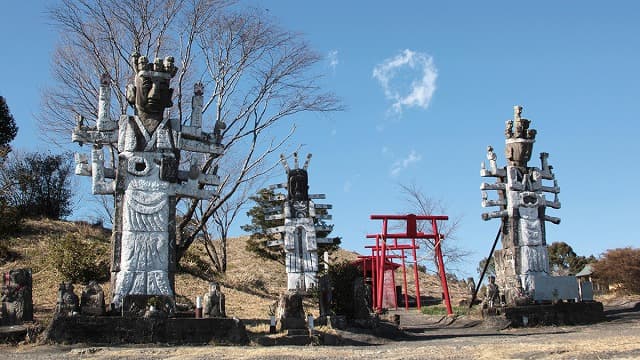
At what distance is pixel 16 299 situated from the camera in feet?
49.1

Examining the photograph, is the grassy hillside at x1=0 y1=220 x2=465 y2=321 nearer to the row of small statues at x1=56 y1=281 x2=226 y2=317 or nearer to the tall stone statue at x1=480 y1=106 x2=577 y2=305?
the row of small statues at x1=56 y1=281 x2=226 y2=317

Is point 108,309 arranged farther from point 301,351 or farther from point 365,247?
point 365,247

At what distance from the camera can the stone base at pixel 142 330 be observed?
514 inches

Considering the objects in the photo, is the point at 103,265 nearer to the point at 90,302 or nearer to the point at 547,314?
the point at 90,302

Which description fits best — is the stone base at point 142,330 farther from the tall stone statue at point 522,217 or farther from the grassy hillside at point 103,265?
the tall stone statue at point 522,217

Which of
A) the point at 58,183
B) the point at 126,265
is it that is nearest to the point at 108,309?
the point at 126,265

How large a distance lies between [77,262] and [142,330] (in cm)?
1188

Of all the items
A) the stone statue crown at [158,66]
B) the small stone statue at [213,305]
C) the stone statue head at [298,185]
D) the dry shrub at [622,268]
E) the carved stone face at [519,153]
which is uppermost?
the stone statue crown at [158,66]

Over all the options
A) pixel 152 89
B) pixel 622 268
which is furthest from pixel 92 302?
pixel 622 268

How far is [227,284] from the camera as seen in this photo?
2933cm

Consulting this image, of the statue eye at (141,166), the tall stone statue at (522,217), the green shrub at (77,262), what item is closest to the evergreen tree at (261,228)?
the green shrub at (77,262)

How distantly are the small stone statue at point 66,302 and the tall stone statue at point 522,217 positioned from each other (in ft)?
42.6

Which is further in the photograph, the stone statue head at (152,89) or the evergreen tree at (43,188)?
the evergreen tree at (43,188)

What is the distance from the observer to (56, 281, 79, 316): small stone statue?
531 inches
